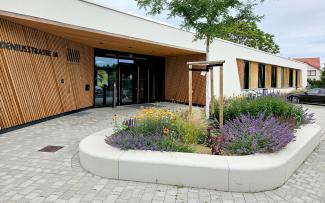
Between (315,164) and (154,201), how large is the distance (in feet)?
12.3

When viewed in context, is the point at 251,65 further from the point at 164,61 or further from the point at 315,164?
the point at 315,164

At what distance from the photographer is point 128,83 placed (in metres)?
16.2

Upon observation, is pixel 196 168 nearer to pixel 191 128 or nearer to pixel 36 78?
pixel 191 128

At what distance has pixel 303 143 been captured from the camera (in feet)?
19.6

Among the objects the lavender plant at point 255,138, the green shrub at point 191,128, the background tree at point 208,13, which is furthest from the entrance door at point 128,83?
the lavender plant at point 255,138

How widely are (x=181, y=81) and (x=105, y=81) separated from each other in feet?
15.8

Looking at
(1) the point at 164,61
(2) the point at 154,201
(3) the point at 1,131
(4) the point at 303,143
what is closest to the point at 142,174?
(2) the point at 154,201

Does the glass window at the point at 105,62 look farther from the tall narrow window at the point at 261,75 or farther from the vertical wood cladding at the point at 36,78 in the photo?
the tall narrow window at the point at 261,75

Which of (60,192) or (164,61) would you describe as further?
(164,61)

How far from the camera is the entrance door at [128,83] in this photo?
15.7 meters

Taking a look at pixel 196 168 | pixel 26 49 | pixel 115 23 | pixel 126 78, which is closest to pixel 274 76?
pixel 126 78

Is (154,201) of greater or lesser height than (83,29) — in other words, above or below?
below

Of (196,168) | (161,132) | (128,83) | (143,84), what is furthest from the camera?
(143,84)

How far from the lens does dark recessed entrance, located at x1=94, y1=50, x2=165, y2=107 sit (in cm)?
1453
